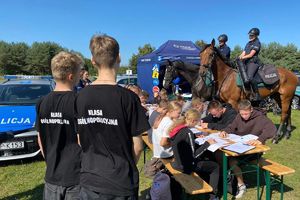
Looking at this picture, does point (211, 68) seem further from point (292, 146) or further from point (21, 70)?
Answer: point (21, 70)

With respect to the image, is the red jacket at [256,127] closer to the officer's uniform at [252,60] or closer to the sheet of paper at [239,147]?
the sheet of paper at [239,147]

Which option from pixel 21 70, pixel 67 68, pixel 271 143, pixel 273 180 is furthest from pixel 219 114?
pixel 21 70

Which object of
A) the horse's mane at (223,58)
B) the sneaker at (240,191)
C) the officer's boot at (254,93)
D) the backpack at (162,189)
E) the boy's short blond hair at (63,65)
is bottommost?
the sneaker at (240,191)

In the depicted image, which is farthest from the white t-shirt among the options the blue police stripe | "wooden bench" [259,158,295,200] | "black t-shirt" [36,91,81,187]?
the blue police stripe

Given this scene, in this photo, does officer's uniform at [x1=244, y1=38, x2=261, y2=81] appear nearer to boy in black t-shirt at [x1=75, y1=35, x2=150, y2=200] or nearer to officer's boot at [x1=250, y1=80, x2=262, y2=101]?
officer's boot at [x1=250, y1=80, x2=262, y2=101]

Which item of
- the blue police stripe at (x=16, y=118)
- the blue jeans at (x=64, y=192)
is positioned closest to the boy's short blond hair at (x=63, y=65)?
the blue jeans at (x=64, y=192)

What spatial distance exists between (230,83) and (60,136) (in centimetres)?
616

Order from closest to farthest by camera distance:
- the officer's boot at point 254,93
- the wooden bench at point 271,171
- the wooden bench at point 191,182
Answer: the wooden bench at point 191,182, the wooden bench at point 271,171, the officer's boot at point 254,93

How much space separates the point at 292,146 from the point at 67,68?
7.00 metres

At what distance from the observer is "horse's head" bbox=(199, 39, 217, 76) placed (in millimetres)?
7551

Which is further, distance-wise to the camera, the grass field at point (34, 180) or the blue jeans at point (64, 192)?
the grass field at point (34, 180)

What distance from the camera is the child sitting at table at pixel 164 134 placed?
13.6ft

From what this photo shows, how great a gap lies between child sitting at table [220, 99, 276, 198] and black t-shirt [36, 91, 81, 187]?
8.67 ft

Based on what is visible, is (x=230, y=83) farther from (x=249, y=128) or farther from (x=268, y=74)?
(x=249, y=128)
